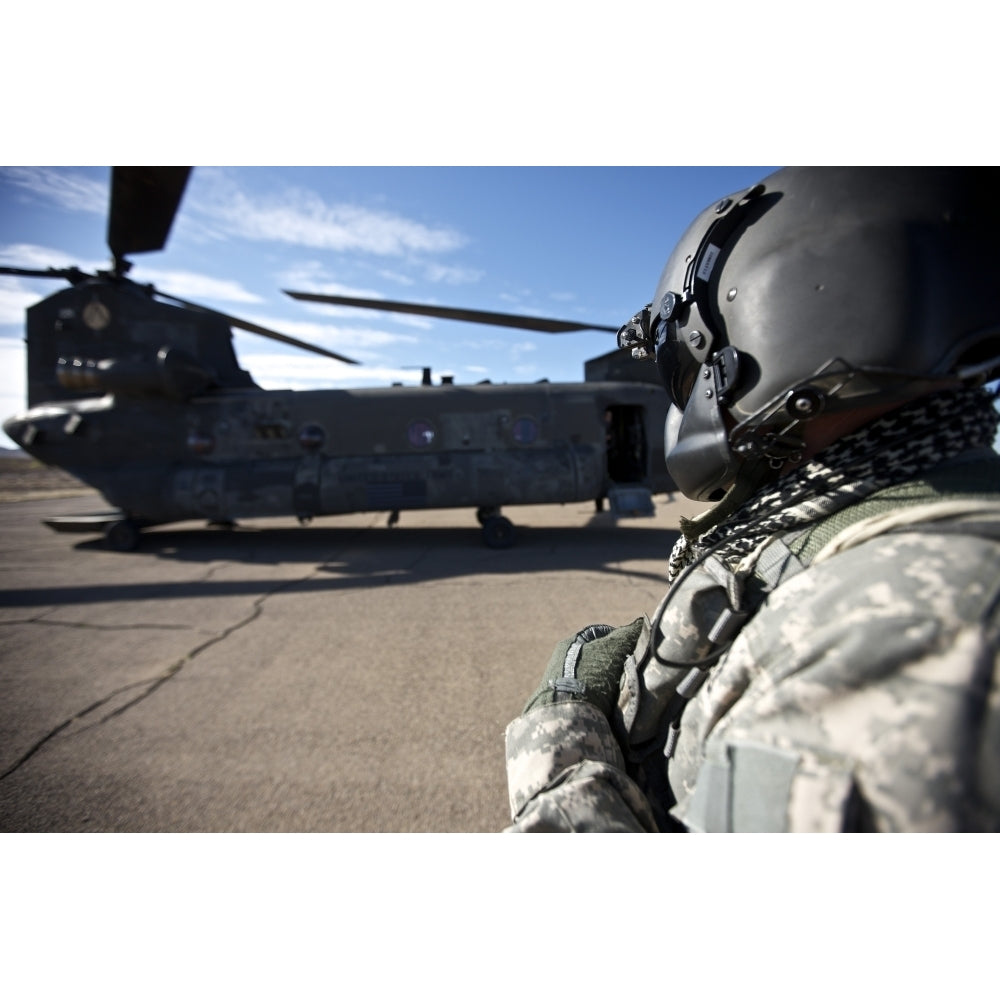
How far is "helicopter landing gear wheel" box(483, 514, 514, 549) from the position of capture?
24.1 feet

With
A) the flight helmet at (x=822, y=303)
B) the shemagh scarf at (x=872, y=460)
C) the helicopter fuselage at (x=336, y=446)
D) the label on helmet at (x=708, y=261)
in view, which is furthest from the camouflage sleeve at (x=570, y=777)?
the helicopter fuselage at (x=336, y=446)

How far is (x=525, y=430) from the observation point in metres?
7.86

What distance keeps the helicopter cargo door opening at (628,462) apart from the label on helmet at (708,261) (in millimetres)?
6381

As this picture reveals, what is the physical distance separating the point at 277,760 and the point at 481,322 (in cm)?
544

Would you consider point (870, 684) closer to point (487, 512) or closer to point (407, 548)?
point (407, 548)

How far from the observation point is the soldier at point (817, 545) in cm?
70

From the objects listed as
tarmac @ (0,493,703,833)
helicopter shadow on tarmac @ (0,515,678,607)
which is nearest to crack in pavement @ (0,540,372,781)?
tarmac @ (0,493,703,833)

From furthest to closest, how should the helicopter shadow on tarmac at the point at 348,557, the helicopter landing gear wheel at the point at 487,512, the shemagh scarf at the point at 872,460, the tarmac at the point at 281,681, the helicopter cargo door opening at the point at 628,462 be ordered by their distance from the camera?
the helicopter landing gear wheel at the point at 487,512 < the helicopter cargo door opening at the point at 628,462 < the helicopter shadow on tarmac at the point at 348,557 < the tarmac at the point at 281,681 < the shemagh scarf at the point at 872,460

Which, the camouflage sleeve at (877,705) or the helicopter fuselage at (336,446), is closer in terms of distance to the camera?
the camouflage sleeve at (877,705)

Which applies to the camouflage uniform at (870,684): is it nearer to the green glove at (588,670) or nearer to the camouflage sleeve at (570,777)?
the camouflage sleeve at (570,777)

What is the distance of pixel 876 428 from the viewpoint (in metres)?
1.03

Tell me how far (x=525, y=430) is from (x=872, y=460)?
22.8 ft

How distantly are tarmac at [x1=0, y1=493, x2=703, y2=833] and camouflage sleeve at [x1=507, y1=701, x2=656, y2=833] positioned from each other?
110cm

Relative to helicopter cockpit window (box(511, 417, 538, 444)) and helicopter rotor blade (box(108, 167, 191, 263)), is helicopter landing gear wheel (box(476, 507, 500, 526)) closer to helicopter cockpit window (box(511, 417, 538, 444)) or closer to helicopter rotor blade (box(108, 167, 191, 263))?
helicopter cockpit window (box(511, 417, 538, 444))
